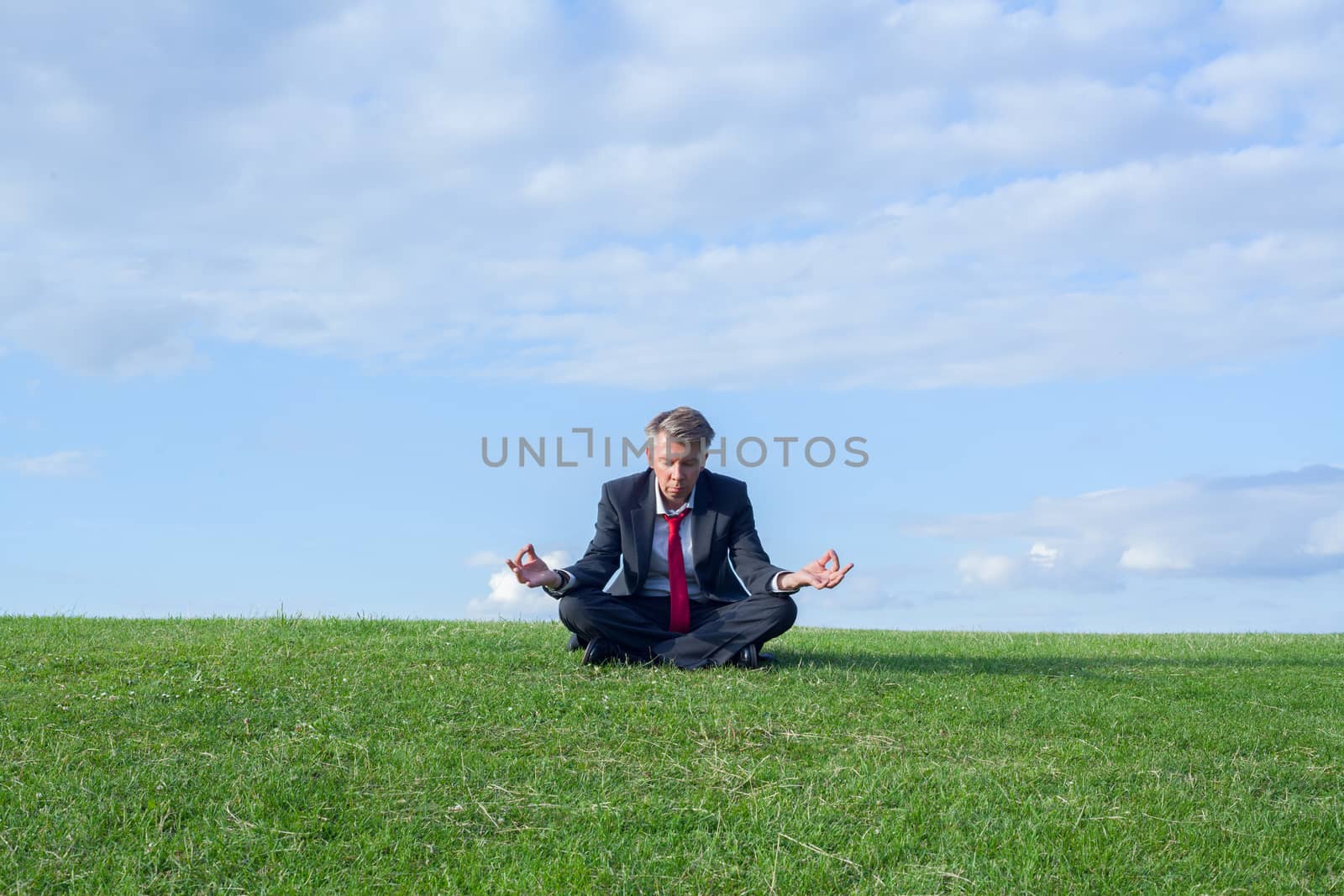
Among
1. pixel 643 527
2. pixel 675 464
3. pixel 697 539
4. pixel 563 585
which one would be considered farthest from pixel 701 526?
pixel 563 585

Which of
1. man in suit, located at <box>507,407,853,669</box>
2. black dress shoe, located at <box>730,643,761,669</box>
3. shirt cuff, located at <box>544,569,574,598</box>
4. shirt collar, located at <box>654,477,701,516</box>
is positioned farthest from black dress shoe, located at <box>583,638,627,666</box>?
shirt collar, located at <box>654,477,701,516</box>

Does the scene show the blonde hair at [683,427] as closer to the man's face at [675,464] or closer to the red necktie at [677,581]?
the man's face at [675,464]

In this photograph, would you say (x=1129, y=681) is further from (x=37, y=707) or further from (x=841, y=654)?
(x=37, y=707)

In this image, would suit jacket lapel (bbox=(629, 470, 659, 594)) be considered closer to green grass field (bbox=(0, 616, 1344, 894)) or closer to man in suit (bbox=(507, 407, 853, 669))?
man in suit (bbox=(507, 407, 853, 669))

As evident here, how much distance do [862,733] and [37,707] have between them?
500 centimetres

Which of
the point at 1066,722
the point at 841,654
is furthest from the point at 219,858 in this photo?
the point at 841,654

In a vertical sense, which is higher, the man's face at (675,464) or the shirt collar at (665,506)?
the man's face at (675,464)

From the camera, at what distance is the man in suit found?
819 cm

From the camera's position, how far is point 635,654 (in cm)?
844

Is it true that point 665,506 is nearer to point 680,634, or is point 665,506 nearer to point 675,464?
point 675,464

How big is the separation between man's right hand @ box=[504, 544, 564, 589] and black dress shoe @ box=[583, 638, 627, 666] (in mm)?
531

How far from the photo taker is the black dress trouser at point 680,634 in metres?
8.20

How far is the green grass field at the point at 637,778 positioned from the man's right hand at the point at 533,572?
24.5 inches

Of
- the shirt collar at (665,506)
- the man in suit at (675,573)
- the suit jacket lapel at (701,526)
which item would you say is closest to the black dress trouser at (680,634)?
the man in suit at (675,573)
